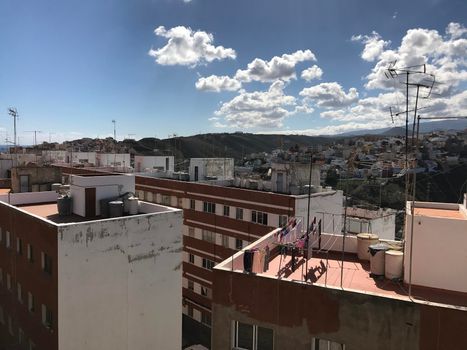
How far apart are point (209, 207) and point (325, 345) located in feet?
108

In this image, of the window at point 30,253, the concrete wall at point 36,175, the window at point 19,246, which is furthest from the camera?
the concrete wall at point 36,175

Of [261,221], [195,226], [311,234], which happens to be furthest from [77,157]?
[311,234]

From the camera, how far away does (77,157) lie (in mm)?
82750

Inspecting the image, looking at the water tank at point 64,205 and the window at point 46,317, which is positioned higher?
the water tank at point 64,205

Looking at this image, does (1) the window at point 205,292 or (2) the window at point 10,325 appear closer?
(2) the window at point 10,325

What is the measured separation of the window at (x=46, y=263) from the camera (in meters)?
22.1

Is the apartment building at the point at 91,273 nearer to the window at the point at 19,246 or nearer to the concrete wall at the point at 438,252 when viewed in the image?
the window at the point at 19,246

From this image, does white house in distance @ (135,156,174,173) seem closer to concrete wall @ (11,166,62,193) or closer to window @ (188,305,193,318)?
window @ (188,305,193,318)

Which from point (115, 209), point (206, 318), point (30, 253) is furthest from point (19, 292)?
point (206, 318)

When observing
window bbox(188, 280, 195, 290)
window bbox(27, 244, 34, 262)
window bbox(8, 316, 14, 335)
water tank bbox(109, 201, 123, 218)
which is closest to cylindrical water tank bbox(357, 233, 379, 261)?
water tank bbox(109, 201, 123, 218)

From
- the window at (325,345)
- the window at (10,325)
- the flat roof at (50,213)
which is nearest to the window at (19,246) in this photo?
the flat roof at (50,213)

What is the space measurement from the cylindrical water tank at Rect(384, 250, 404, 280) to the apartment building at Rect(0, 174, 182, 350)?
1583cm

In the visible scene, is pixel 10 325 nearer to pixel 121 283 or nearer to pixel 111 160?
pixel 121 283

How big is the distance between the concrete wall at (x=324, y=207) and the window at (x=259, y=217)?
381cm
